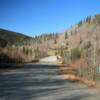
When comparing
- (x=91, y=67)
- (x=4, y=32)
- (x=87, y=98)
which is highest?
(x=4, y=32)

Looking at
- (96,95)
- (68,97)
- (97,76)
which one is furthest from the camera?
(97,76)

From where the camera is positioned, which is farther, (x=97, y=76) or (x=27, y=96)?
(x=97, y=76)

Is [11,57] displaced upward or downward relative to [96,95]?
upward

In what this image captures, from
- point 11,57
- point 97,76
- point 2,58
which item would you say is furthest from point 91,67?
point 11,57

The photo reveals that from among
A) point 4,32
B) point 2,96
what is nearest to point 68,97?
point 2,96

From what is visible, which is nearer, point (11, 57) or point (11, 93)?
point (11, 93)

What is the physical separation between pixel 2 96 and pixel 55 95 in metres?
2.34

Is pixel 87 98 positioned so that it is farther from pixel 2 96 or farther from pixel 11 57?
pixel 11 57

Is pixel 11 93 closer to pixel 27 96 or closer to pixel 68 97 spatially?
pixel 27 96

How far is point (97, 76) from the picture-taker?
20703 mm

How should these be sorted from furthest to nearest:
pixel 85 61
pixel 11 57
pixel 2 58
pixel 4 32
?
pixel 4 32 → pixel 11 57 → pixel 2 58 → pixel 85 61

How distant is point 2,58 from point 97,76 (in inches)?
1161

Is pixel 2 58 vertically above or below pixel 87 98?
above

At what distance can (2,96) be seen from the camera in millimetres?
14055
